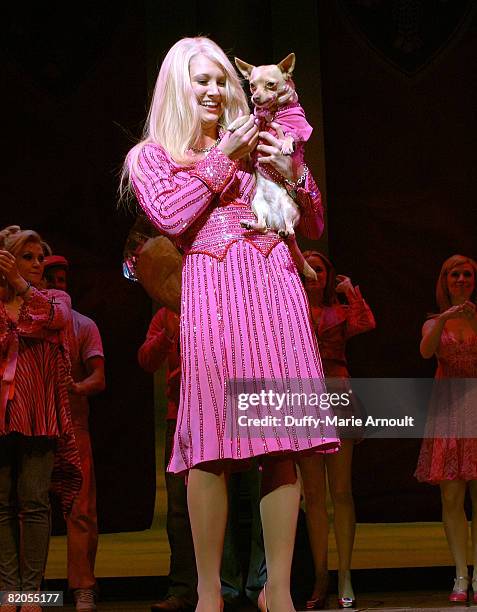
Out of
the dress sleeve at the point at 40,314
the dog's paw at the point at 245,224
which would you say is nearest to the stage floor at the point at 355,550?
the dress sleeve at the point at 40,314

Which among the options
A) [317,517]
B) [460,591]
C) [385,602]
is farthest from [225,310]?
[460,591]

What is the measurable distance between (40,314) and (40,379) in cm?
22

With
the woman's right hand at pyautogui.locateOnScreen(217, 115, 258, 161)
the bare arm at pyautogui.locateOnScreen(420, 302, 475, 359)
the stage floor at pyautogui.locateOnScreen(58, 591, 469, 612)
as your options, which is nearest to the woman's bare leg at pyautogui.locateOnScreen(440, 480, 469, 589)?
the stage floor at pyautogui.locateOnScreen(58, 591, 469, 612)

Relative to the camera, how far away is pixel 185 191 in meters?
2.38

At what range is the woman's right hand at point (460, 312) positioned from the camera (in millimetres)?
4195

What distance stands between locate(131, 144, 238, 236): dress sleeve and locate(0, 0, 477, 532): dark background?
8.72 feet

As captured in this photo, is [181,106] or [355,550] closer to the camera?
[181,106]

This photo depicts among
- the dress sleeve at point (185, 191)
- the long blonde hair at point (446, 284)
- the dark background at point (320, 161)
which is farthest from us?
the dark background at point (320, 161)

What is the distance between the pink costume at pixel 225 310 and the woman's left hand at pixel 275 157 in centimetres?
7

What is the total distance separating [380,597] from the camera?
3.97 m

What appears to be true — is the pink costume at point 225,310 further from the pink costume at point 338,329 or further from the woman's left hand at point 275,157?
the pink costume at point 338,329

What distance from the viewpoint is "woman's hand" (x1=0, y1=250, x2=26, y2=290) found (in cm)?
353

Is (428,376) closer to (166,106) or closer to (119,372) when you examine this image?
(119,372)

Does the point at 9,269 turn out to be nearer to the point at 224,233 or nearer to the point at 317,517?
the point at 224,233
